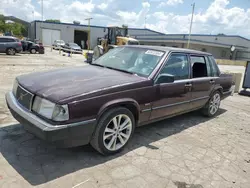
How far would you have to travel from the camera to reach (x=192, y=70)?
4.60 meters

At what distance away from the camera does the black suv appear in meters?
18.3

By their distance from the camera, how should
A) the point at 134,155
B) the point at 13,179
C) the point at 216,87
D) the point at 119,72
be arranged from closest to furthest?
1. the point at 13,179
2. the point at 134,155
3. the point at 119,72
4. the point at 216,87

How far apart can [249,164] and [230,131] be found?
139 cm

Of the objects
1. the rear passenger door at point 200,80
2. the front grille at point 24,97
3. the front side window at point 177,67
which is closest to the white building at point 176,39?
the rear passenger door at point 200,80

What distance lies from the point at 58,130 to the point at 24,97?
3.04 feet

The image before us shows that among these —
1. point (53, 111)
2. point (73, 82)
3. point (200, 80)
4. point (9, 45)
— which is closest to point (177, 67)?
point (200, 80)

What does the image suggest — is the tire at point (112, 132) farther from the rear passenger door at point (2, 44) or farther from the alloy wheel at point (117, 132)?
the rear passenger door at point (2, 44)

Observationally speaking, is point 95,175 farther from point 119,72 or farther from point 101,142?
point 119,72

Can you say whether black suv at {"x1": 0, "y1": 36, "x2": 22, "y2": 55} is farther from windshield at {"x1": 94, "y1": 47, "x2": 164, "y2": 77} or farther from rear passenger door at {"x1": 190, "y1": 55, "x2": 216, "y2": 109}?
rear passenger door at {"x1": 190, "y1": 55, "x2": 216, "y2": 109}

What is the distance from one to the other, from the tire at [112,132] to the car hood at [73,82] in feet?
1.34

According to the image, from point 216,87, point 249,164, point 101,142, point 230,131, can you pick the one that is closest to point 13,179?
point 101,142

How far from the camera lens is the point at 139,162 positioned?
3.20 metres

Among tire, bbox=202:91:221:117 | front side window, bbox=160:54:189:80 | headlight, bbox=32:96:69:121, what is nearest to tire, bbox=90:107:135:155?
headlight, bbox=32:96:69:121

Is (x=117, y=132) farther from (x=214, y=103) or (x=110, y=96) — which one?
(x=214, y=103)
